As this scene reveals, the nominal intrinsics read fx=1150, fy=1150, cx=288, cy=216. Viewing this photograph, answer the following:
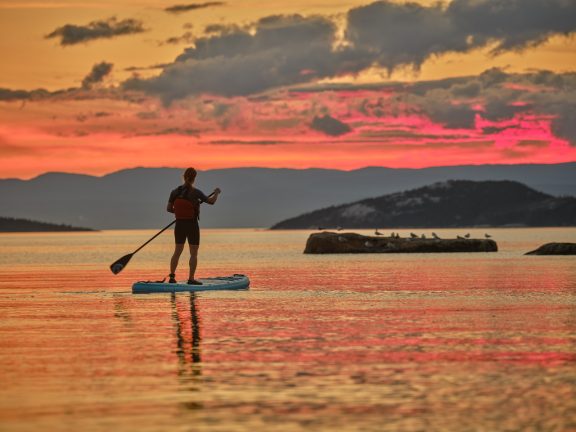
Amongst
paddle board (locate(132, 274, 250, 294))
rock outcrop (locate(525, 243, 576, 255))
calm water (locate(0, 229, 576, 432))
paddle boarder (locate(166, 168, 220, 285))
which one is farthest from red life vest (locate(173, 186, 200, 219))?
rock outcrop (locate(525, 243, 576, 255))

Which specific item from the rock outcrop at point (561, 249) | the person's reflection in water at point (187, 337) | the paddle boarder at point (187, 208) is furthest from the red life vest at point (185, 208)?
the rock outcrop at point (561, 249)

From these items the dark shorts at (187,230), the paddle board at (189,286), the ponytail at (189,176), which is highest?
the ponytail at (189,176)

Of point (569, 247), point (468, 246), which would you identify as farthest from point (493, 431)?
point (468, 246)

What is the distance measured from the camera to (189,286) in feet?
125

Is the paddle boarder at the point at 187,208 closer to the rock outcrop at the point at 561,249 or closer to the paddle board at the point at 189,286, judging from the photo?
the paddle board at the point at 189,286

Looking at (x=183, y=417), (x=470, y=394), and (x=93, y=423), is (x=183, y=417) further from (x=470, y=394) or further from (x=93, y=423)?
(x=470, y=394)

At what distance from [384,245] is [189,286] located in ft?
218

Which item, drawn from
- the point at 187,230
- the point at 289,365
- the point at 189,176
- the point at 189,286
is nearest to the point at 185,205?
the point at 187,230

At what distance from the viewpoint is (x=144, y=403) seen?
14703mm

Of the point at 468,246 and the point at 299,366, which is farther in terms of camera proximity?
the point at 468,246

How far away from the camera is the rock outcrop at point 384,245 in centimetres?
10325

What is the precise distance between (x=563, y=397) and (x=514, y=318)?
508 inches

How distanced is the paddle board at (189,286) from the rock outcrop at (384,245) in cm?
6156

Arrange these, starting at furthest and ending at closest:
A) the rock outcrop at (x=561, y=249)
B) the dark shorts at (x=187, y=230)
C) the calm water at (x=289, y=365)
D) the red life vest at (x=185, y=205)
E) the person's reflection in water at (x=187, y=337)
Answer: the rock outcrop at (x=561, y=249) < the dark shorts at (x=187, y=230) < the red life vest at (x=185, y=205) < the person's reflection in water at (x=187, y=337) < the calm water at (x=289, y=365)
